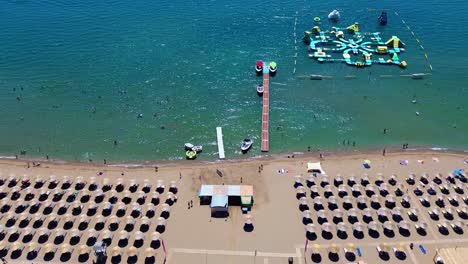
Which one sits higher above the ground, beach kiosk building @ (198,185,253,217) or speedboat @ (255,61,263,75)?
speedboat @ (255,61,263,75)

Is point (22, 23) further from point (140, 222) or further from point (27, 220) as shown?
point (140, 222)

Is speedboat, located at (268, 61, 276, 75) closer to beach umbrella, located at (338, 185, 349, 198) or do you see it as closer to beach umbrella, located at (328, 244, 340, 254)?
beach umbrella, located at (338, 185, 349, 198)

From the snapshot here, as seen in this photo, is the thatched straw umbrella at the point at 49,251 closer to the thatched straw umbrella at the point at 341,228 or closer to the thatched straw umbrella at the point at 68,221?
the thatched straw umbrella at the point at 68,221

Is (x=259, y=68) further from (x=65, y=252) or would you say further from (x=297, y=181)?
(x=65, y=252)

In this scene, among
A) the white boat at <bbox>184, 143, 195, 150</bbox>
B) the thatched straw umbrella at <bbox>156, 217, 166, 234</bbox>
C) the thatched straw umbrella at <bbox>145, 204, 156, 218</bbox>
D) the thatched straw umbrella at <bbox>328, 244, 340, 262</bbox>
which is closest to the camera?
the thatched straw umbrella at <bbox>328, 244, 340, 262</bbox>

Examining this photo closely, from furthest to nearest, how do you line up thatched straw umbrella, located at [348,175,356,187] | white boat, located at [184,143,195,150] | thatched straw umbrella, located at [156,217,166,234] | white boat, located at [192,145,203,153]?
1. white boat, located at [184,143,195,150]
2. white boat, located at [192,145,203,153]
3. thatched straw umbrella, located at [348,175,356,187]
4. thatched straw umbrella, located at [156,217,166,234]

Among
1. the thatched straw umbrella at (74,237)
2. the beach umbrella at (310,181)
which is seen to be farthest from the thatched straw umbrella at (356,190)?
the thatched straw umbrella at (74,237)

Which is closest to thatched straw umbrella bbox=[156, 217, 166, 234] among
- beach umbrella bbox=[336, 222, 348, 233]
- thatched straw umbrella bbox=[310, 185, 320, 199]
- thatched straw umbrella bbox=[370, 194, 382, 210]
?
thatched straw umbrella bbox=[310, 185, 320, 199]

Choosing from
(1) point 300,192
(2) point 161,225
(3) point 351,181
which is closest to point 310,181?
(1) point 300,192
